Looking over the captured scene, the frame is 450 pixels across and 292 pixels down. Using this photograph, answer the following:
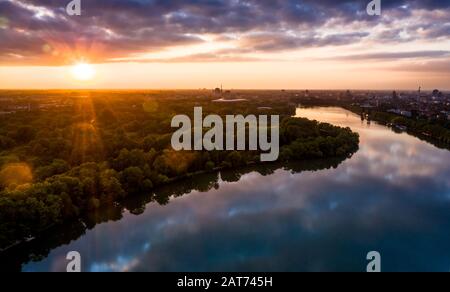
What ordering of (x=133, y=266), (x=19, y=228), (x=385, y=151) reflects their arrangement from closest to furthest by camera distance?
(x=133, y=266) → (x=19, y=228) → (x=385, y=151)

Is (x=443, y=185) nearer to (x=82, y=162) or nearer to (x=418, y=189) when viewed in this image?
(x=418, y=189)

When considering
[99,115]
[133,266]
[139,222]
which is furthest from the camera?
[99,115]

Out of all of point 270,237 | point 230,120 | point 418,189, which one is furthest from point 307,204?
point 230,120

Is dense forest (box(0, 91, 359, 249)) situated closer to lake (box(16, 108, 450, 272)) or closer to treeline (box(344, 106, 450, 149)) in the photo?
lake (box(16, 108, 450, 272))

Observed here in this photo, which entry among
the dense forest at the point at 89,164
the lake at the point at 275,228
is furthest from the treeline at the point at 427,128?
the lake at the point at 275,228

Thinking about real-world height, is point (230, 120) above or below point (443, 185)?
above

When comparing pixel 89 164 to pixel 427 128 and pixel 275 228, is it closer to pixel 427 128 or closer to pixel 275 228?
pixel 275 228

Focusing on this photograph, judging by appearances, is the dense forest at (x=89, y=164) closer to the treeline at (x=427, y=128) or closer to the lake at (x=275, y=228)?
the lake at (x=275, y=228)

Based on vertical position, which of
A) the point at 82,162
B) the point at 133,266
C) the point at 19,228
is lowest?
the point at 133,266

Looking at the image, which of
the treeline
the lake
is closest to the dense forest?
the lake
